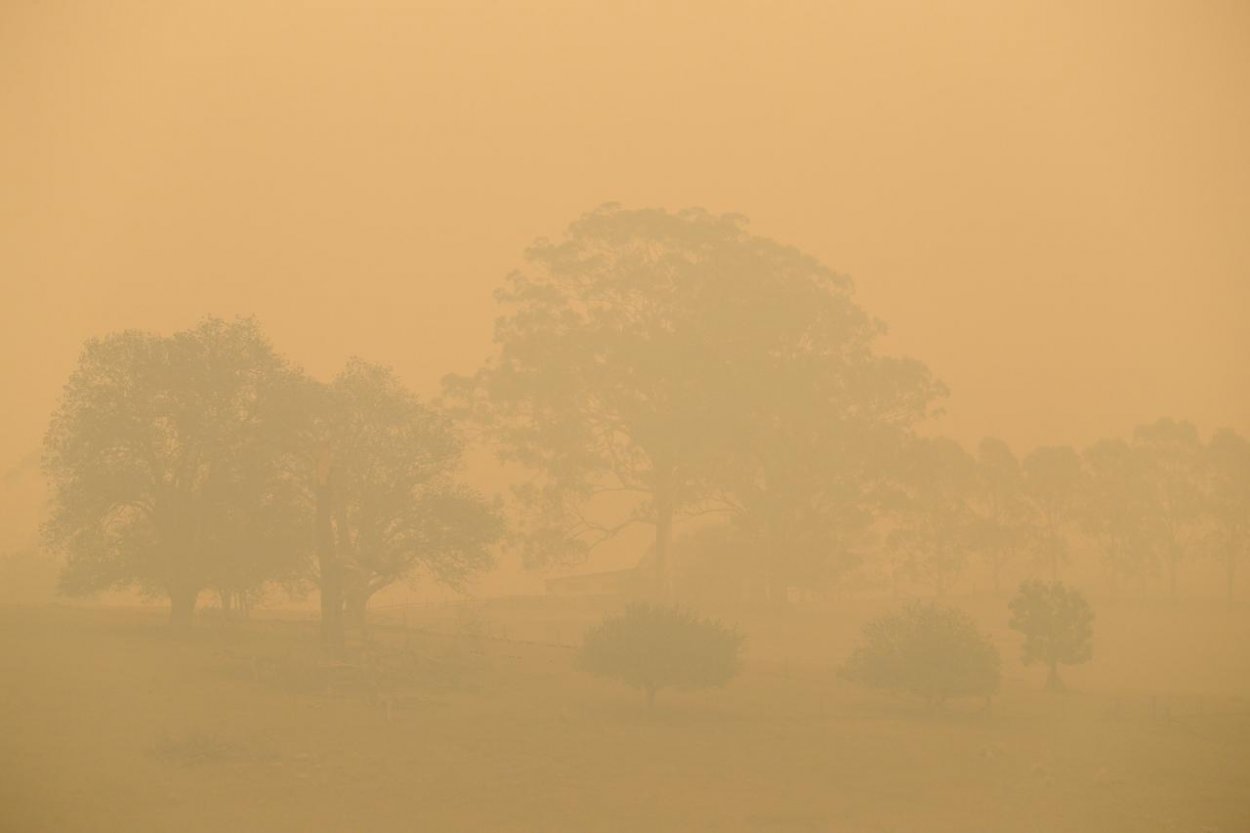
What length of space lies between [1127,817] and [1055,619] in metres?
16.4

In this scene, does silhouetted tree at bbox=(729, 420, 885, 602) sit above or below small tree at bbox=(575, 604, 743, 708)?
above

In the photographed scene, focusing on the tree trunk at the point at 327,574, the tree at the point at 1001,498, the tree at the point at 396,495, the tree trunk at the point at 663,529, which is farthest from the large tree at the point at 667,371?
the tree trunk at the point at 327,574

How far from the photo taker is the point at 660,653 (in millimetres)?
36875

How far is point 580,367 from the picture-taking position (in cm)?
6500

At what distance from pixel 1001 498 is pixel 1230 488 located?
1378 cm

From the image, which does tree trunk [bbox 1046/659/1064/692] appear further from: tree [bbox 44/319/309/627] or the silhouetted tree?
tree [bbox 44/319/309/627]

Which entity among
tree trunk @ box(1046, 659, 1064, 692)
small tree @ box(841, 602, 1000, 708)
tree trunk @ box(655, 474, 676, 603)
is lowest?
tree trunk @ box(1046, 659, 1064, 692)

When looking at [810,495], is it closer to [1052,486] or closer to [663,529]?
[663,529]

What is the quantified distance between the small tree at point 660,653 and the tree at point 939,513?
30687 millimetres

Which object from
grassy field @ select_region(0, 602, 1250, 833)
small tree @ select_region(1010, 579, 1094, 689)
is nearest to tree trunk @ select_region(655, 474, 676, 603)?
grassy field @ select_region(0, 602, 1250, 833)

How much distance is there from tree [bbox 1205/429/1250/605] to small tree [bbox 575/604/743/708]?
4687cm

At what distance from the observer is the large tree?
207 feet

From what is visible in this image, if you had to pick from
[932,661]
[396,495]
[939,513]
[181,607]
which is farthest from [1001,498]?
[181,607]

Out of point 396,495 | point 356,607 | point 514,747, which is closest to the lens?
point 514,747
